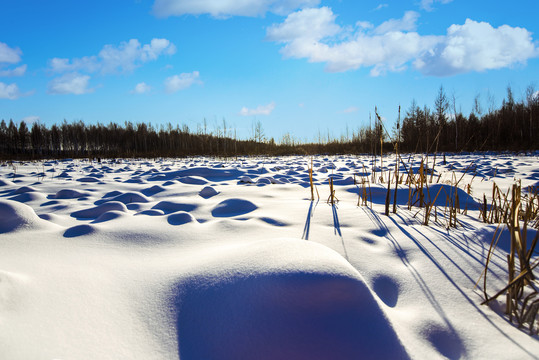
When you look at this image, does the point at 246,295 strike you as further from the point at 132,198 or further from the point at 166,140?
the point at 166,140

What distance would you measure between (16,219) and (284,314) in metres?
1.53

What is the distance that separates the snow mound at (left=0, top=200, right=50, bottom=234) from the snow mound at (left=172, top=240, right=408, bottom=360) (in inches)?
44.7

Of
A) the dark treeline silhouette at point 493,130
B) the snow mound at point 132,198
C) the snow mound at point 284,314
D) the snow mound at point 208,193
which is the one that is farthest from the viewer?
the dark treeline silhouette at point 493,130

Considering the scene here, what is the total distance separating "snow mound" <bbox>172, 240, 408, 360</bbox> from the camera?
24.7 inches

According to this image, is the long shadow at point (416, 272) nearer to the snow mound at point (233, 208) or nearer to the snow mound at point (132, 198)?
the snow mound at point (233, 208)

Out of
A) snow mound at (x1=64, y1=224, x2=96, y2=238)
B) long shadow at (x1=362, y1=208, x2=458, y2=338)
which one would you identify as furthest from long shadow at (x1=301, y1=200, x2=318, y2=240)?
snow mound at (x1=64, y1=224, x2=96, y2=238)

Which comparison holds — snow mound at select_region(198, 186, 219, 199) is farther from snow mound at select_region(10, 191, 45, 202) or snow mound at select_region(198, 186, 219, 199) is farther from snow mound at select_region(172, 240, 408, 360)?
snow mound at select_region(172, 240, 408, 360)

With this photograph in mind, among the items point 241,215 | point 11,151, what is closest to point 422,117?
point 241,215

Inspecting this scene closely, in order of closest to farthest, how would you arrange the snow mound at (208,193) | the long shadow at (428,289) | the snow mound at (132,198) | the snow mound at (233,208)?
the long shadow at (428,289)
the snow mound at (233,208)
the snow mound at (132,198)
the snow mound at (208,193)

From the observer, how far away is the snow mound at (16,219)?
1387 millimetres

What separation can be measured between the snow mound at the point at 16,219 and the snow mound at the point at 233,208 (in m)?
0.95

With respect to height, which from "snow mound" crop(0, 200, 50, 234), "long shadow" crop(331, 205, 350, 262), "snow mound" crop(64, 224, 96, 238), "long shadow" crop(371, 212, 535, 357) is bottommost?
"long shadow" crop(371, 212, 535, 357)

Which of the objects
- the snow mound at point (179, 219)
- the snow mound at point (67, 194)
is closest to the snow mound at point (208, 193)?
the snow mound at point (179, 219)

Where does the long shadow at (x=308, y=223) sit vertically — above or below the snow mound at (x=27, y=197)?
below
